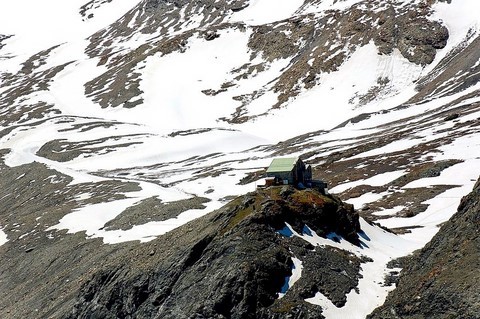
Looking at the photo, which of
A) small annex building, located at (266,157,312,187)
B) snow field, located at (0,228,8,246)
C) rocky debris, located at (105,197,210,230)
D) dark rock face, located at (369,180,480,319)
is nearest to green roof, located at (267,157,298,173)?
small annex building, located at (266,157,312,187)

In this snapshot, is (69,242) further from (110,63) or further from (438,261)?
(110,63)

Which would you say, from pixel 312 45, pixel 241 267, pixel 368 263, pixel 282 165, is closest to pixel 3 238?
pixel 282 165

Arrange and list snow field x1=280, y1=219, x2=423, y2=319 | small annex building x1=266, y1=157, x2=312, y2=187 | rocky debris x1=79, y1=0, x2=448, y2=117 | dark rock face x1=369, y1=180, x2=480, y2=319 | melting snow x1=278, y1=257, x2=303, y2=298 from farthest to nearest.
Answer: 1. rocky debris x1=79, y1=0, x2=448, y2=117
2. small annex building x1=266, y1=157, x2=312, y2=187
3. melting snow x1=278, y1=257, x2=303, y2=298
4. snow field x1=280, y1=219, x2=423, y2=319
5. dark rock face x1=369, y1=180, x2=480, y2=319

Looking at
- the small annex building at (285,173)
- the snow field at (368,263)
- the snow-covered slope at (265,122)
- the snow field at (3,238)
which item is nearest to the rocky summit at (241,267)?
the snow field at (368,263)

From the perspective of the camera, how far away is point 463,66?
A: 11244 cm

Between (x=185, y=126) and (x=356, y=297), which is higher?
(x=356, y=297)

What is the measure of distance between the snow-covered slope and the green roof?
7.51m

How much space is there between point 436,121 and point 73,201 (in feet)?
205

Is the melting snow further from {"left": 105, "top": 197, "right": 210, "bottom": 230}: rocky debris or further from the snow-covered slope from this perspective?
{"left": 105, "top": 197, "right": 210, "bottom": 230}: rocky debris

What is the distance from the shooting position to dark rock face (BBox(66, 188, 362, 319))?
893 inches

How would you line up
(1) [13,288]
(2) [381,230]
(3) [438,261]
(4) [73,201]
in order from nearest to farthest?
(3) [438,261], (2) [381,230], (1) [13,288], (4) [73,201]

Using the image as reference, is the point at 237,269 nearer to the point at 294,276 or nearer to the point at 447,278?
the point at 294,276

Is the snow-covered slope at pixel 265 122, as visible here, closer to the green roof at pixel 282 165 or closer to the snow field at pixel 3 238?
the snow field at pixel 3 238

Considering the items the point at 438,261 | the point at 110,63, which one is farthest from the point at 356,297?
the point at 110,63
